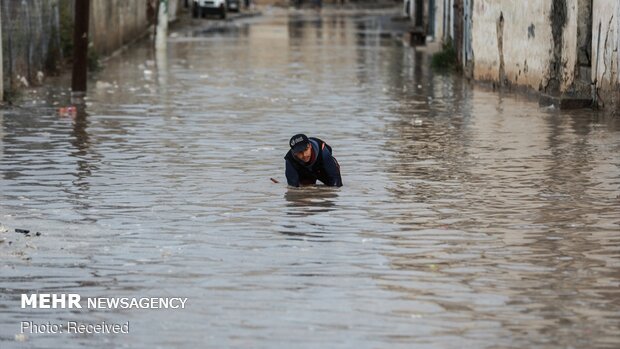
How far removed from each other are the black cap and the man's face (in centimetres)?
4

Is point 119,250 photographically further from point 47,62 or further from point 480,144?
point 47,62

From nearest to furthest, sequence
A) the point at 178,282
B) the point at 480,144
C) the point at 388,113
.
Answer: the point at 178,282 → the point at 480,144 → the point at 388,113

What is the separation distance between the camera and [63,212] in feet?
44.9

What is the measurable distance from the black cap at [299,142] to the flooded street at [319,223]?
0.47 metres

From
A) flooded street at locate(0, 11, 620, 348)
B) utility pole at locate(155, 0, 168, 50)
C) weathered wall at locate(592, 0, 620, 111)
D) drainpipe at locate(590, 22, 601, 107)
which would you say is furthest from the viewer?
utility pole at locate(155, 0, 168, 50)

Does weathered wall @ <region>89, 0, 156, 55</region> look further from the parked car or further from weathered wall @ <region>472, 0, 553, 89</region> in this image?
the parked car

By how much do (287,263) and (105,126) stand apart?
11.4m

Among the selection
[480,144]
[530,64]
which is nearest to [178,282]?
[480,144]

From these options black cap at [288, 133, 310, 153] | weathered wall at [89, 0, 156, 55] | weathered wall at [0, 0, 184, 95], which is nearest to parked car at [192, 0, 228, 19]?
weathered wall at [89, 0, 156, 55]

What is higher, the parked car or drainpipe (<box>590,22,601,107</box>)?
drainpipe (<box>590,22,601,107</box>)

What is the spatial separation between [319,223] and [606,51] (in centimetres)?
1068

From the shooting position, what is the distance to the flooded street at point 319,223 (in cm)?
912

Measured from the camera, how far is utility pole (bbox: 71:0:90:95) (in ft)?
85.7

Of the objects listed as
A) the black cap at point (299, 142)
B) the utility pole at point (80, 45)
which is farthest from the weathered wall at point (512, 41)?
the black cap at point (299, 142)
